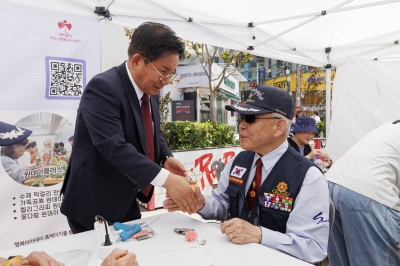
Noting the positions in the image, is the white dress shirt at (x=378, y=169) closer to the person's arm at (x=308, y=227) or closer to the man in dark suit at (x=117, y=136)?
the person's arm at (x=308, y=227)

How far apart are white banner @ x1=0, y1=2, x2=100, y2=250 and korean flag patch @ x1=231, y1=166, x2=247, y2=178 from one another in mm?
1923

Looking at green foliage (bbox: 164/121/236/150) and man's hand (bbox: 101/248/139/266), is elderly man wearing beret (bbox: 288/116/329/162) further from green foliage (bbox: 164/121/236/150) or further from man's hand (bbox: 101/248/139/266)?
man's hand (bbox: 101/248/139/266)

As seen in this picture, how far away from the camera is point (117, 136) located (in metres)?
1.49

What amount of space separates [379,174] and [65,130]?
267 cm

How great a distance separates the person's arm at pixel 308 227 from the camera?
137 cm

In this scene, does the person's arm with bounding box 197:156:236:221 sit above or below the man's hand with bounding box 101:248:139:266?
below

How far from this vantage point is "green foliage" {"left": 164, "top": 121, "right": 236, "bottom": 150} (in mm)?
5777

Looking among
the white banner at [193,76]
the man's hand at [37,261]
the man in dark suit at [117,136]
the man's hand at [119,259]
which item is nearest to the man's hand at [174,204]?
the man in dark suit at [117,136]

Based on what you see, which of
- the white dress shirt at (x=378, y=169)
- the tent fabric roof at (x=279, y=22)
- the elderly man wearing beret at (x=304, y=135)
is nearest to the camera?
the white dress shirt at (x=378, y=169)

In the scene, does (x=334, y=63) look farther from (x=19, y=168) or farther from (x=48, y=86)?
(x=19, y=168)

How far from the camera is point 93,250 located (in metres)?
1.26

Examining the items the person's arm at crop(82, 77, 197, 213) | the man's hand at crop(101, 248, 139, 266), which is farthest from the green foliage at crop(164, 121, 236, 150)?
the man's hand at crop(101, 248, 139, 266)

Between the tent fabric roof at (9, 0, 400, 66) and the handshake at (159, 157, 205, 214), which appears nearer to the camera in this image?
the handshake at (159, 157, 205, 214)

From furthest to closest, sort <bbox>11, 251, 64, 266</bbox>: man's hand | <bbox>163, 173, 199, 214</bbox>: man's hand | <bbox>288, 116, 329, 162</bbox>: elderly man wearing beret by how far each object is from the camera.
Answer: <bbox>288, 116, 329, 162</bbox>: elderly man wearing beret → <bbox>163, 173, 199, 214</bbox>: man's hand → <bbox>11, 251, 64, 266</bbox>: man's hand
